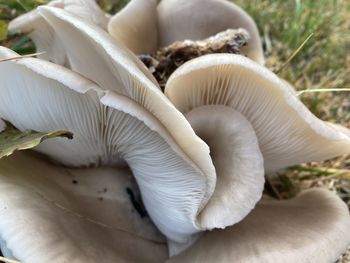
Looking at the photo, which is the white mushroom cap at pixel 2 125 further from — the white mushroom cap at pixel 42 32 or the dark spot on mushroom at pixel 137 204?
the dark spot on mushroom at pixel 137 204

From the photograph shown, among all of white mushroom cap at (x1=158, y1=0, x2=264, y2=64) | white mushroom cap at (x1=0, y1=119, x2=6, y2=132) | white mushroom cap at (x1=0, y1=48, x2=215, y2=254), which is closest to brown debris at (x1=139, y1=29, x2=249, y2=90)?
white mushroom cap at (x1=158, y1=0, x2=264, y2=64)

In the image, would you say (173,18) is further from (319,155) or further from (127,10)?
(319,155)

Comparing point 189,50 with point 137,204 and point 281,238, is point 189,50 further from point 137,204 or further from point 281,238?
point 281,238

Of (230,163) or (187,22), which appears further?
(187,22)

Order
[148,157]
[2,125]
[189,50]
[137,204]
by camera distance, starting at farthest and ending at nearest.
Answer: [189,50] → [137,204] → [2,125] → [148,157]

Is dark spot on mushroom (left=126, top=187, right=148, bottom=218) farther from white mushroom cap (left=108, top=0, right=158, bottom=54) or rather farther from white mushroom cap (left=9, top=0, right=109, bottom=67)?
white mushroom cap (left=108, top=0, right=158, bottom=54)

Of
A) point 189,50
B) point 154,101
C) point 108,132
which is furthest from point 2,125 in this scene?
point 189,50

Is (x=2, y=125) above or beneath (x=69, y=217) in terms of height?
above
